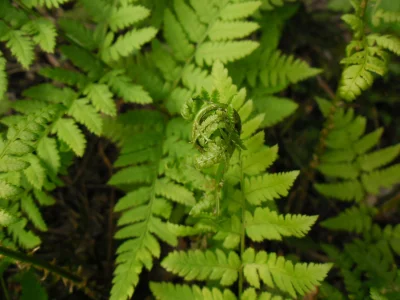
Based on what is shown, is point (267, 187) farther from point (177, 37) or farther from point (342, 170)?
point (177, 37)

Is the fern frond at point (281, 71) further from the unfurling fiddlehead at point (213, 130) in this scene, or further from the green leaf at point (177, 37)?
the unfurling fiddlehead at point (213, 130)

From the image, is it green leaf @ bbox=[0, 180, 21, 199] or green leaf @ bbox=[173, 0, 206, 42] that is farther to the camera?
green leaf @ bbox=[173, 0, 206, 42]

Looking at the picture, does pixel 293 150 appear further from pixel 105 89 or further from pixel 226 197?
pixel 105 89

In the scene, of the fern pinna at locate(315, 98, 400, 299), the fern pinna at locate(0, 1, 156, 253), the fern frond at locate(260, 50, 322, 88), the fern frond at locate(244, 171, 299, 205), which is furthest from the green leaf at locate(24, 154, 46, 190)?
the fern pinna at locate(315, 98, 400, 299)

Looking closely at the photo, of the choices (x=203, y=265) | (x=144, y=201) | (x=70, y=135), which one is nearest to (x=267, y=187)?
(x=203, y=265)

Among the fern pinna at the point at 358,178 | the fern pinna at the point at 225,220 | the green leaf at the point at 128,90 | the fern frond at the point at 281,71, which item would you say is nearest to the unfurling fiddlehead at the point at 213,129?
the fern pinna at the point at 225,220

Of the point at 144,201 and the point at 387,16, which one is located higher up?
the point at 387,16

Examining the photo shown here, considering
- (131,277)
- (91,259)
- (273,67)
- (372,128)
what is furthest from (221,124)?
(372,128)

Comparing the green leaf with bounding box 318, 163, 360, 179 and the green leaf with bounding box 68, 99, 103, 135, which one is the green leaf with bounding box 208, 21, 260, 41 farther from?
the green leaf with bounding box 318, 163, 360, 179
